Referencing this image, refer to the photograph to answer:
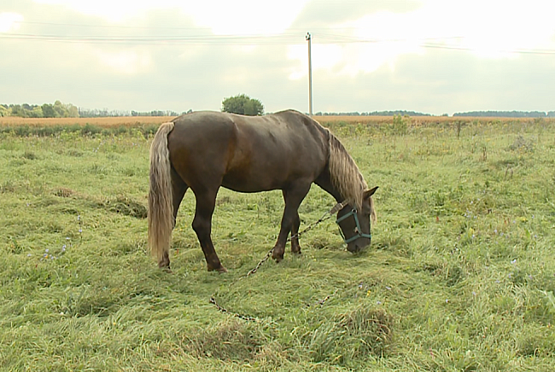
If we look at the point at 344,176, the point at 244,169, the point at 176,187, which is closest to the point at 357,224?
the point at 344,176

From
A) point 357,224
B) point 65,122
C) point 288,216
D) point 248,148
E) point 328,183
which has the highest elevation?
point 65,122

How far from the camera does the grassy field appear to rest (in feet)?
8.23

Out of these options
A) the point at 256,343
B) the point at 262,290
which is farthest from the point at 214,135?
the point at 256,343

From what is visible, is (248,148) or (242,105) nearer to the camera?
(248,148)

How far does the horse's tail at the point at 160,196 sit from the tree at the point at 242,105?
35.3 meters

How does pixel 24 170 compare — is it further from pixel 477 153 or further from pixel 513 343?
pixel 477 153

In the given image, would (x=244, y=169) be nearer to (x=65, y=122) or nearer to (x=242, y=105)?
(x=242, y=105)

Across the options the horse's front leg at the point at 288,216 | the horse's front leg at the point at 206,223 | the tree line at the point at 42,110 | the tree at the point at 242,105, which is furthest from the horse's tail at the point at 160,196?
the tree line at the point at 42,110

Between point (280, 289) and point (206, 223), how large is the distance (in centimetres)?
102

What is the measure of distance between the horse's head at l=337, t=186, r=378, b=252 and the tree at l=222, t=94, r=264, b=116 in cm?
3451

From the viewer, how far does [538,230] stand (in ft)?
16.9

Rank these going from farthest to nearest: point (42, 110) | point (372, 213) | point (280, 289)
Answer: point (42, 110)
point (372, 213)
point (280, 289)

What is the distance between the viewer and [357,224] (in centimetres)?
470

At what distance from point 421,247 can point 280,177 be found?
184cm
